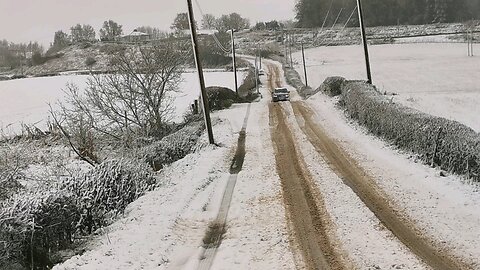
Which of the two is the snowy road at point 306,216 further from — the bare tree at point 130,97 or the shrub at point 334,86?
the shrub at point 334,86

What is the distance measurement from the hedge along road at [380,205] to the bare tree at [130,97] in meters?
13.8

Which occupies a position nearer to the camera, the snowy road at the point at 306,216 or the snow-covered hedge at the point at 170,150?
the snowy road at the point at 306,216

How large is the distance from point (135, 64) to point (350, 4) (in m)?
116

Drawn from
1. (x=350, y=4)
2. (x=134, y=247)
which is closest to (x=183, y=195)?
(x=134, y=247)

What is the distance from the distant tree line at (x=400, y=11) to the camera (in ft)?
481

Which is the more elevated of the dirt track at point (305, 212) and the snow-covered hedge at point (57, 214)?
the snow-covered hedge at point (57, 214)

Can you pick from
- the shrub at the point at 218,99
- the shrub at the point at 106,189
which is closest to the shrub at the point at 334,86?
the shrub at the point at 218,99

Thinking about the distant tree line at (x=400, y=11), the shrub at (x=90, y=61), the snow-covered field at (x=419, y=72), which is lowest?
the snow-covered field at (x=419, y=72)

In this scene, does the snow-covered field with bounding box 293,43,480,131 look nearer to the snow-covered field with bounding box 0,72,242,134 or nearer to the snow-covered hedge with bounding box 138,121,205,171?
the snow-covered hedge with bounding box 138,121,205,171

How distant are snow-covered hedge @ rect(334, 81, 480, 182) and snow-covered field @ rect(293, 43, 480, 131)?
8433 mm

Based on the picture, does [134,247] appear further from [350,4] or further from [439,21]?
[439,21]

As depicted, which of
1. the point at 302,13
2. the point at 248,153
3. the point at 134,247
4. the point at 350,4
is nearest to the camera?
the point at 134,247

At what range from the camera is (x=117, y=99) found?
3447 centimetres

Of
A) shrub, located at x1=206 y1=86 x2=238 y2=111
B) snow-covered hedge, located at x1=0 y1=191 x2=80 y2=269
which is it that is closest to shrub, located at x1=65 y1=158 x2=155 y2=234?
snow-covered hedge, located at x1=0 y1=191 x2=80 y2=269
